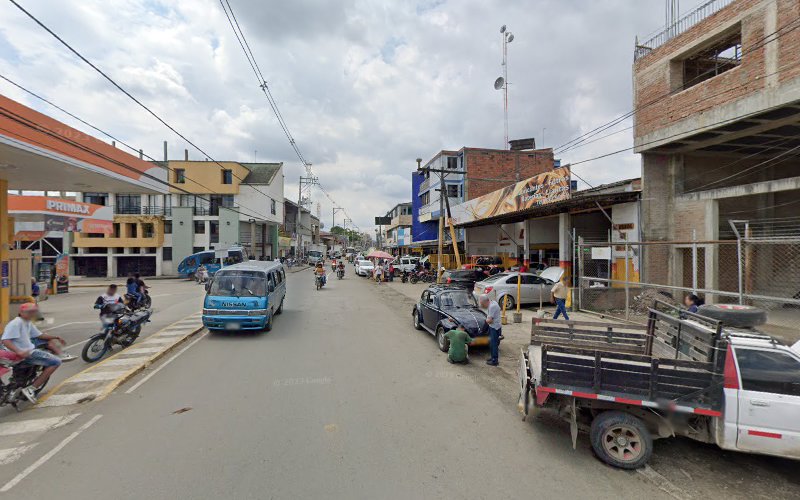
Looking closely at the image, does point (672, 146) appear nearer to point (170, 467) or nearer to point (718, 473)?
point (718, 473)

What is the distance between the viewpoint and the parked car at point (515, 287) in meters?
14.5

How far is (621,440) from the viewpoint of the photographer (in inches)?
165

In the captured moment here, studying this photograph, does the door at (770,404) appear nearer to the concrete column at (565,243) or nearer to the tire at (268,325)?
the tire at (268,325)

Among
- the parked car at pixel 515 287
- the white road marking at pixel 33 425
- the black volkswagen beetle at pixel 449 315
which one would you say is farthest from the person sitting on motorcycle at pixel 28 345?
the parked car at pixel 515 287

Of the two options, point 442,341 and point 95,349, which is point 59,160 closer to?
point 95,349

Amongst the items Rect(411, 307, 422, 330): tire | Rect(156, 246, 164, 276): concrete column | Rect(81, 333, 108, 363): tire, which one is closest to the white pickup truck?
Rect(411, 307, 422, 330): tire

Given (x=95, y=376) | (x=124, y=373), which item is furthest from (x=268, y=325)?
(x=95, y=376)

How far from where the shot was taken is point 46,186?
14.0 meters

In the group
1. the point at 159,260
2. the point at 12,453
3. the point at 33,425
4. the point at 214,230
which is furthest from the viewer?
the point at 214,230

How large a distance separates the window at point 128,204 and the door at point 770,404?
47.6 meters

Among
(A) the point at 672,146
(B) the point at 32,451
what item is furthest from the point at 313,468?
(A) the point at 672,146

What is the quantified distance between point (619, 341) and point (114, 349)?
10748 millimetres

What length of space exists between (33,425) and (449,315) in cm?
751

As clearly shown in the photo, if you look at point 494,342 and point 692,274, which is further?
point 692,274
